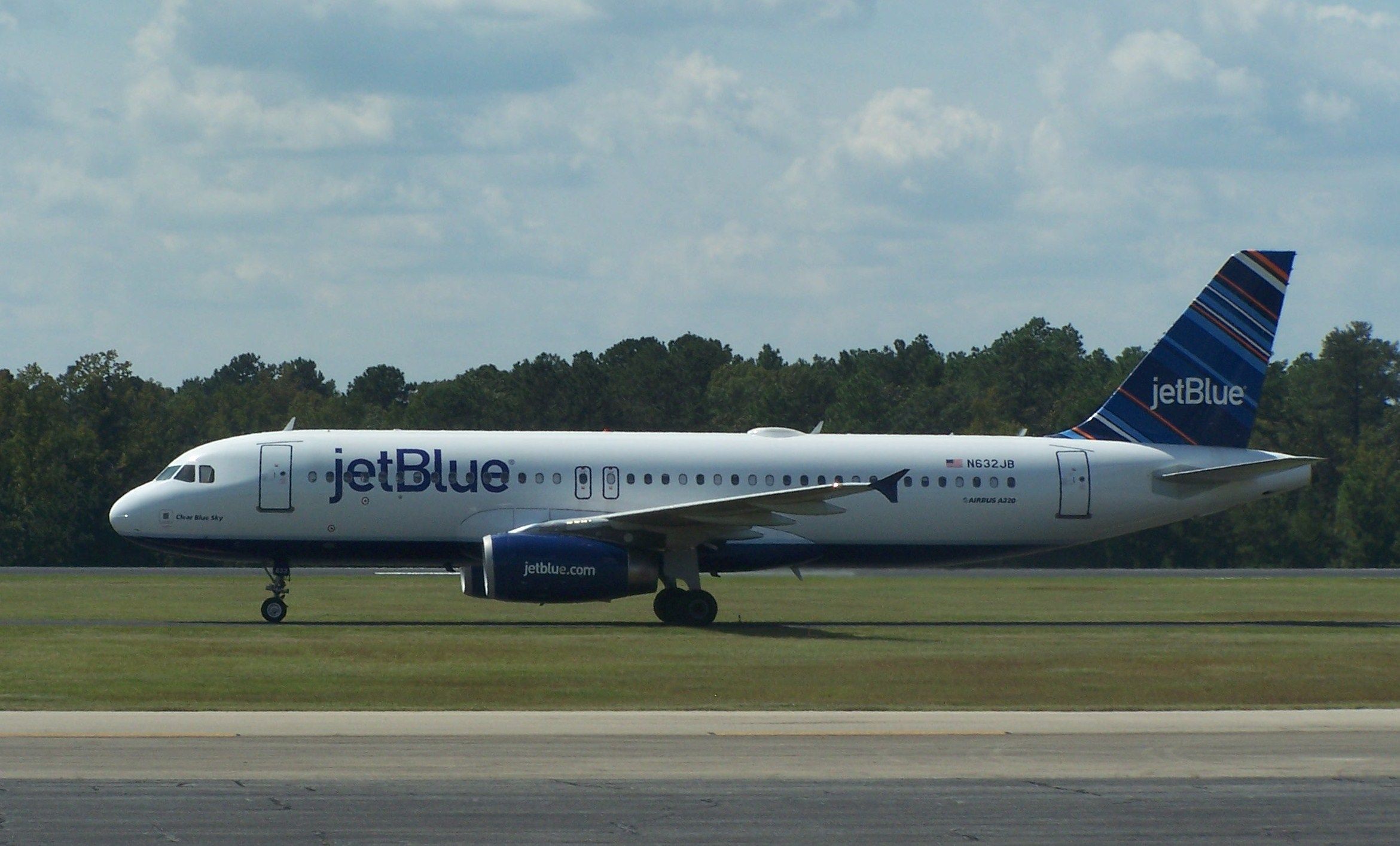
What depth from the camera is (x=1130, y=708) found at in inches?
842

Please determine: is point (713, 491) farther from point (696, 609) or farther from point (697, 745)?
point (697, 745)

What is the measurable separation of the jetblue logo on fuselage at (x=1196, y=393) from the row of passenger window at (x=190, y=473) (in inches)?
763

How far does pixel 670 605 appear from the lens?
113 feet

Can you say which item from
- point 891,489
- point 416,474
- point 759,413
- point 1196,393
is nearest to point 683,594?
point 891,489

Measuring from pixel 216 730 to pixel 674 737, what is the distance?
15.2ft

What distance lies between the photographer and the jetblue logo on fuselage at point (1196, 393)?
3828 centimetres

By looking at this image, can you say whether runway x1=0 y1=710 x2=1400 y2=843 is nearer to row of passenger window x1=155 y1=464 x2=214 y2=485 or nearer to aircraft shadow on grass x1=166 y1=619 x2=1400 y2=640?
aircraft shadow on grass x1=166 y1=619 x2=1400 y2=640

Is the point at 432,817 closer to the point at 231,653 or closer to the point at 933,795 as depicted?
the point at 933,795

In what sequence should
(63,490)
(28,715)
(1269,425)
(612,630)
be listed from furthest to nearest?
(1269,425), (63,490), (612,630), (28,715)

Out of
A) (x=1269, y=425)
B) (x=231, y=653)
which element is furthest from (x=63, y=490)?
(x=1269, y=425)

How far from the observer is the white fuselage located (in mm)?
34188

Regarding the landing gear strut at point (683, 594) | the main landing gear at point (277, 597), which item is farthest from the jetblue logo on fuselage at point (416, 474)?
the landing gear strut at point (683, 594)

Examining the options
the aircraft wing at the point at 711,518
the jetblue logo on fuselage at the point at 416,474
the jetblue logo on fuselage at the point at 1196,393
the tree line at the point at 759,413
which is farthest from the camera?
the tree line at the point at 759,413

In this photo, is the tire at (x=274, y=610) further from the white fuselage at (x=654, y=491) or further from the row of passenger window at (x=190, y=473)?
the row of passenger window at (x=190, y=473)
